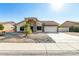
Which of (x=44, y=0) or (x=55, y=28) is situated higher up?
(x=44, y=0)

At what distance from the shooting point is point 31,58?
21.5ft

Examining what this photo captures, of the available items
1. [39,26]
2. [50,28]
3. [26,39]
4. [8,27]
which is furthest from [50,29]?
[26,39]

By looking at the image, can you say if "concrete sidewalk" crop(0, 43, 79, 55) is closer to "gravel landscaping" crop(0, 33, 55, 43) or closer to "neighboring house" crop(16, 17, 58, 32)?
"gravel landscaping" crop(0, 33, 55, 43)

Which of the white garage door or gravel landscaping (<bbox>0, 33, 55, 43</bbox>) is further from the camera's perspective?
the white garage door

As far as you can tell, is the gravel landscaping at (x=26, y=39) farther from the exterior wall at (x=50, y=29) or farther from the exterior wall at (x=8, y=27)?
the exterior wall at (x=8, y=27)

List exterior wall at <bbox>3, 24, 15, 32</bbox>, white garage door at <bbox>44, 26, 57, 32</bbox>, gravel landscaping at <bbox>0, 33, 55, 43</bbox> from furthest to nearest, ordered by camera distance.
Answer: exterior wall at <bbox>3, 24, 15, 32</bbox>
white garage door at <bbox>44, 26, 57, 32</bbox>
gravel landscaping at <bbox>0, 33, 55, 43</bbox>

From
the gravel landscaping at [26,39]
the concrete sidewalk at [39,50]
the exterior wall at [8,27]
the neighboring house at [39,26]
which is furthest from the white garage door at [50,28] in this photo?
the concrete sidewalk at [39,50]

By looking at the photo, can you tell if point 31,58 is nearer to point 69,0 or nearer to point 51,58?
point 51,58

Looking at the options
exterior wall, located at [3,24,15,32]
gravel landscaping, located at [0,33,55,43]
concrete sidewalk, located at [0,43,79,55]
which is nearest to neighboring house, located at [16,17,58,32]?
exterior wall, located at [3,24,15,32]

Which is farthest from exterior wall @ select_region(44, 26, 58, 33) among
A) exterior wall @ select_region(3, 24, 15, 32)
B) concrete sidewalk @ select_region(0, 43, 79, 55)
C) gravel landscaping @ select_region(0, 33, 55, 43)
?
concrete sidewalk @ select_region(0, 43, 79, 55)

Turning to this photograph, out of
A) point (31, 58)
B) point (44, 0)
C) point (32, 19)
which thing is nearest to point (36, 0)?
point (44, 0)

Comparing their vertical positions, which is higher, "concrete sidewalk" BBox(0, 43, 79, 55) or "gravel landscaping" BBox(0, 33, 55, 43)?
"concrete sidewalk" BBox(0, 43, 79, 55)

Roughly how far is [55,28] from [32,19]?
621 centimetres

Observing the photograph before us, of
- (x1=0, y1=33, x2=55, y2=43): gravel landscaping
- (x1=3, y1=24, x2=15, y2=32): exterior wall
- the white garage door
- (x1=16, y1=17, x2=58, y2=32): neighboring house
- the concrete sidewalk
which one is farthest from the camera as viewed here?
(x1=3, y1=24, x2=15, y2=32): exterior wall
